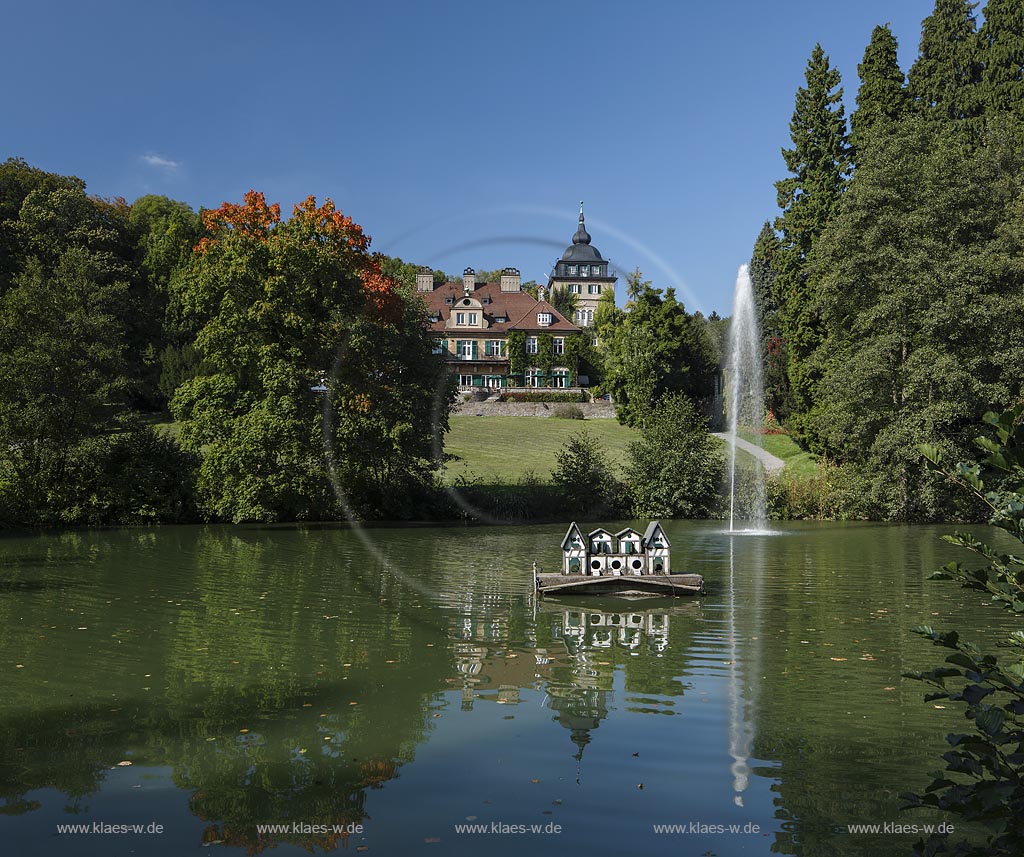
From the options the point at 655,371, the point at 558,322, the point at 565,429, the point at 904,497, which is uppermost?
the point at 558,322

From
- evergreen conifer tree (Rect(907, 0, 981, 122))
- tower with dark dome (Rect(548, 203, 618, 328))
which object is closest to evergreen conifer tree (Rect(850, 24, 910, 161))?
evergreen conifer tree (Rect(907, 0, 981, 122))

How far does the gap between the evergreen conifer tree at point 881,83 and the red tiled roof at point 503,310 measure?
50281 mm

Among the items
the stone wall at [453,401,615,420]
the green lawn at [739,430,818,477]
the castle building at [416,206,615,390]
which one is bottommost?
the green lawn at [739,430,818,477]

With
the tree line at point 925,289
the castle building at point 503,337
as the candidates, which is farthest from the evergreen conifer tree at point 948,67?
the castle building at point 503,337

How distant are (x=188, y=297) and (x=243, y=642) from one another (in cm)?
2702

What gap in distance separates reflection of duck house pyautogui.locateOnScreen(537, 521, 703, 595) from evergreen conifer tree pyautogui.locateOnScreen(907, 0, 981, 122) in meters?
37.9

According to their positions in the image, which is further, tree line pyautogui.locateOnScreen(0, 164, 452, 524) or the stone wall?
the stone wall

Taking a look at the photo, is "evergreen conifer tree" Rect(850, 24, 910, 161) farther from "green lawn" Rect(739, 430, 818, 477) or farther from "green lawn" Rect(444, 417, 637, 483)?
"green lawn" Rect(444, 417, 637, 483)

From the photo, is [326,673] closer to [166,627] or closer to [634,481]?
[166,627]

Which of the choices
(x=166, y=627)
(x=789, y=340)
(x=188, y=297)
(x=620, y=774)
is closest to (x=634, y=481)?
(x=789, y=340)

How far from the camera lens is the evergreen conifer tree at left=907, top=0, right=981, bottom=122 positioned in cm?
4934

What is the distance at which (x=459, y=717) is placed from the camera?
10.5 meters

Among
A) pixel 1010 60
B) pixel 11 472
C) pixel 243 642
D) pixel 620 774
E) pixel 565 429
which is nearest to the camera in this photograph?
pixel 620 774

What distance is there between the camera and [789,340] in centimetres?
5581
